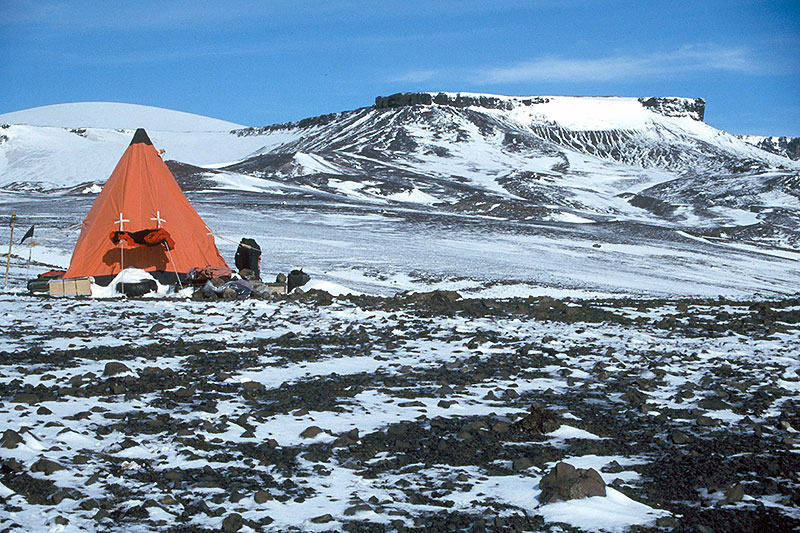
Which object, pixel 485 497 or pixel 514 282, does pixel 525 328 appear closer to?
pixel 485 497

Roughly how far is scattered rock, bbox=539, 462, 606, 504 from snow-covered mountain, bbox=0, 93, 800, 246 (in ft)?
154

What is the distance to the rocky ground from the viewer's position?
191 inches

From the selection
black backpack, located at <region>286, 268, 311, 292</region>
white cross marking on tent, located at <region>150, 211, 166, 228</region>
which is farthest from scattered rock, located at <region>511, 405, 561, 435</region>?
white cross marking on tent, located at <region>150, 211, 166, 228</region>

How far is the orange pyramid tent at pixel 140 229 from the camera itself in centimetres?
1877

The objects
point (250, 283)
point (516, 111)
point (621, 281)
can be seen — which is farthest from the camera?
point (516, 111)

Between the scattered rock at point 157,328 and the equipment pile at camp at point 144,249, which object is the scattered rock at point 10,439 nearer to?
the scattered rock at point 157,328

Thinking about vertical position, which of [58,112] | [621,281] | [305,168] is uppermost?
[58,112]

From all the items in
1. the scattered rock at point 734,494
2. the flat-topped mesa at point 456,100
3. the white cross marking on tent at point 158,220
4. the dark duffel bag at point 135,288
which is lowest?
the dark duffel bag at point 135,288

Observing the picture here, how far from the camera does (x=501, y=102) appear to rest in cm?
18438

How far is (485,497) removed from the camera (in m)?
5.10

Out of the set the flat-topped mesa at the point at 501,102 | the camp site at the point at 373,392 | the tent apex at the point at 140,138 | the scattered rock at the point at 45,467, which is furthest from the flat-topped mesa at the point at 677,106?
the scattered rock at the point at 45,467

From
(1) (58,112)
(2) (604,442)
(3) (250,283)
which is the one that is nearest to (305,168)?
(3) (250,283)

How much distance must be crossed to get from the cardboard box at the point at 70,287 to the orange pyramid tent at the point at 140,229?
56.5 inches

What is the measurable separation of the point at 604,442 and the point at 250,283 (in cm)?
1258
